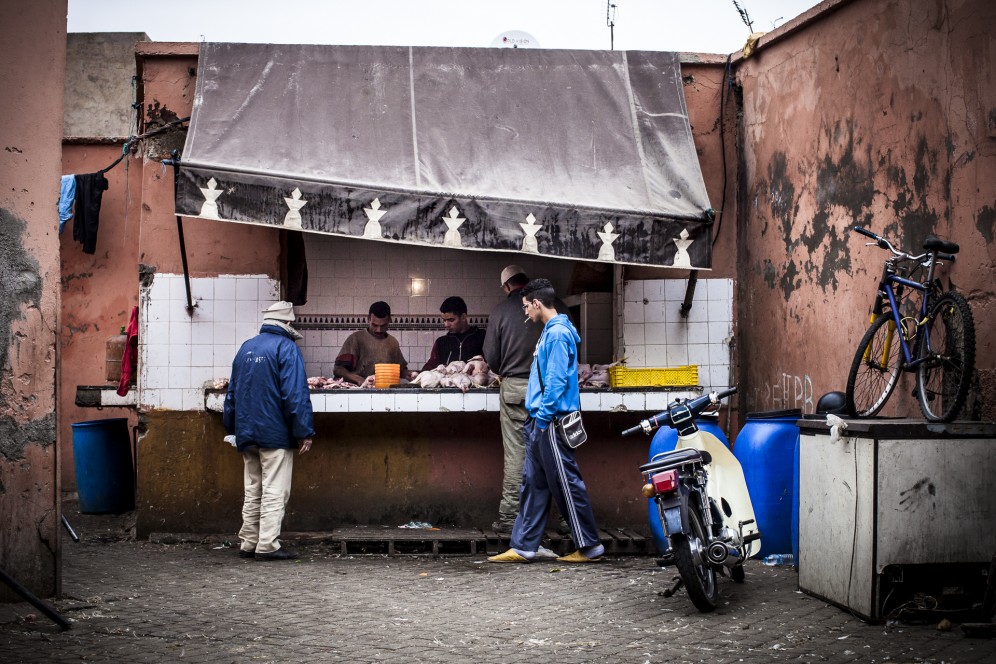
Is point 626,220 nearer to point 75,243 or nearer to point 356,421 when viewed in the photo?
point 356,421

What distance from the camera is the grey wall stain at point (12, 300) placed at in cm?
619

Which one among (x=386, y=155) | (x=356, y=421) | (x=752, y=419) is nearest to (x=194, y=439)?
(x=356, y=421)

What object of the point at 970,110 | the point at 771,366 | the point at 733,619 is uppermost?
the point at 970,110

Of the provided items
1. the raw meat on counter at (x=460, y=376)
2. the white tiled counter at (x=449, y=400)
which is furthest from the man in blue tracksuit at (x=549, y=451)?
the raw meat on counter at (x=460, y=376)

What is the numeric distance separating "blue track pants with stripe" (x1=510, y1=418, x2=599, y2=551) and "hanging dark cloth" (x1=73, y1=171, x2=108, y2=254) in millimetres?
8093

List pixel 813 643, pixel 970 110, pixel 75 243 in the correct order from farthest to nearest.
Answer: pixel 75 243 → pixel 970 110 → pixel 813 643

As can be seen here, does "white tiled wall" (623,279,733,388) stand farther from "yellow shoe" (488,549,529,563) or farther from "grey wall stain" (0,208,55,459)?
"grey wall stain" (0,208,55,459)

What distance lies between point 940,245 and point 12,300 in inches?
230

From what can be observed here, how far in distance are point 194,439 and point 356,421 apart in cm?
150

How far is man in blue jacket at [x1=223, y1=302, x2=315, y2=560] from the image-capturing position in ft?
27.0

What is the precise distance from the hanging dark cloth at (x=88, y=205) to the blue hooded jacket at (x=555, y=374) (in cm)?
811

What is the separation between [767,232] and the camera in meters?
9.32

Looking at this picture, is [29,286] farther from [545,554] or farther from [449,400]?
[545,554]

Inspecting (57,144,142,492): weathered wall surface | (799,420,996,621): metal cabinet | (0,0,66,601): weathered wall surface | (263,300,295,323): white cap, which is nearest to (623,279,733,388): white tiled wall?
(263,300,295,323): white cap
